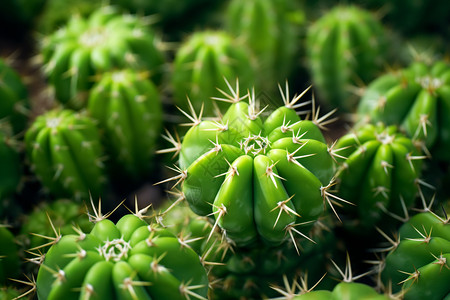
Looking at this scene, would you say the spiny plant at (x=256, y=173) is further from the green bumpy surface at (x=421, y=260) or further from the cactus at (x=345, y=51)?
the cactus at (x=345, y=51)

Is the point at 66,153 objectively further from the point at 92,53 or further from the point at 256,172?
the point at 256,172

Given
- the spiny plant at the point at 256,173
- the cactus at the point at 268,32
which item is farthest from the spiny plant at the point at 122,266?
the cactus at the point at 268,32

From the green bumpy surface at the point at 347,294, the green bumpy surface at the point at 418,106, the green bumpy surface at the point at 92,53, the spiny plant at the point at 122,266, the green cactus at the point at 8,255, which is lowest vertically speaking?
the green cactus at the point at 8,255

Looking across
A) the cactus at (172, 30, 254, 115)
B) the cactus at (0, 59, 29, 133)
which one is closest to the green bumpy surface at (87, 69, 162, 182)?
the cactus at (172, 30, 254, 115)

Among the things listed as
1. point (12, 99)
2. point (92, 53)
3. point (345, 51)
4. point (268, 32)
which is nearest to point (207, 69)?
point (92, 53)

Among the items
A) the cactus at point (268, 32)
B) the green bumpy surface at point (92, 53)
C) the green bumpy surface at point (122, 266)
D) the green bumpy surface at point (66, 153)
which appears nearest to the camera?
the green bumpy surface at point (122, 266)

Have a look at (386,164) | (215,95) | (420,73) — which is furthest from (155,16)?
(386,164)
